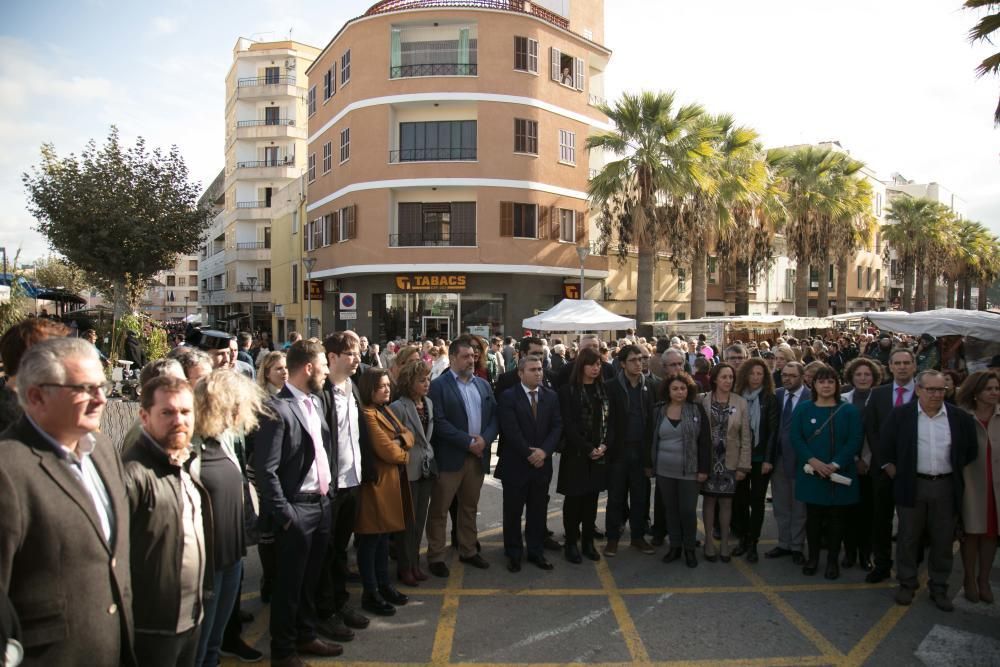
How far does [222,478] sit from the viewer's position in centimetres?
344

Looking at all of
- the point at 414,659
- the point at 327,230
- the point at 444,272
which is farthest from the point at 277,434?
the point at 327,230

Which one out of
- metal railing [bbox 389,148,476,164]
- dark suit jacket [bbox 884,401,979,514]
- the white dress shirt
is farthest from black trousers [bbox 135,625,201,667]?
metal railing [bbox 389,148,476,164]

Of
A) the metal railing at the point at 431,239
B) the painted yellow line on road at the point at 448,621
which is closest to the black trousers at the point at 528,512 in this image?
the painted yellow line on road at the point at 448,621

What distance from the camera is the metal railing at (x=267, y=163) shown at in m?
47.1

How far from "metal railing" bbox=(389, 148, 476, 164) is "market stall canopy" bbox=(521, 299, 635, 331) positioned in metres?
10.2

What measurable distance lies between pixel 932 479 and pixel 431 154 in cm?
2344

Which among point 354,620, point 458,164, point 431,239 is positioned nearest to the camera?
point 354,620

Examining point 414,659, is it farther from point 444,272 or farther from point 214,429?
point 444,272

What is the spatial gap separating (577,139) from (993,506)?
24.5m

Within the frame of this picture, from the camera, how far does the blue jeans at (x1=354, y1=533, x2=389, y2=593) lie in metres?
4.89

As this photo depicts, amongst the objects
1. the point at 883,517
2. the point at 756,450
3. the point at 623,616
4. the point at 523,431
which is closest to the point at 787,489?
the point at 756,450

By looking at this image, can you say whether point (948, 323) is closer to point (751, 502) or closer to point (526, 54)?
point (751, 502)

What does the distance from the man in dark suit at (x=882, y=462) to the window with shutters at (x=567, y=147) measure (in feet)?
72.4

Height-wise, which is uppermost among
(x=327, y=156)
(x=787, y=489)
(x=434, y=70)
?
(x=434, y=70)
